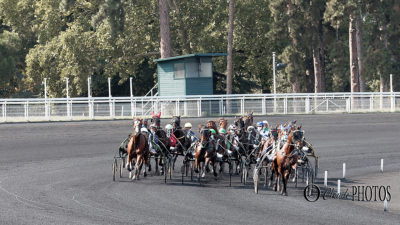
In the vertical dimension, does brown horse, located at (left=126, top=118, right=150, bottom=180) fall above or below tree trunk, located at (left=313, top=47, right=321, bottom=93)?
below

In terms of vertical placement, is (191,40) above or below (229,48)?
Result: above

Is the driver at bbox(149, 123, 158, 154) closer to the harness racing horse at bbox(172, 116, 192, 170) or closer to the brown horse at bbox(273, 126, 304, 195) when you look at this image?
the harness racing horse at bbox(172, 116, 192, 170)

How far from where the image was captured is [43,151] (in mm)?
25625

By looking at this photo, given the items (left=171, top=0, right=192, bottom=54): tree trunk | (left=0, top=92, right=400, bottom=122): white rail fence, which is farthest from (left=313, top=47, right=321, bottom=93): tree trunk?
(left=171, top=0, right=192, bottom=54): tree trunk

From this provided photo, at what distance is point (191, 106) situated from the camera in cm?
4019

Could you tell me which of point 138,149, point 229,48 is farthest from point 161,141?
point 229,48

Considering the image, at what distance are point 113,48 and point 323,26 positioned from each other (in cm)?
1638

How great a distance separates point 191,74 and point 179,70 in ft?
2.95

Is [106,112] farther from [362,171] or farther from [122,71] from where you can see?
[362,171]

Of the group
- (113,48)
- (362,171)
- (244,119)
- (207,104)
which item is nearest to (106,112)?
(207,104)

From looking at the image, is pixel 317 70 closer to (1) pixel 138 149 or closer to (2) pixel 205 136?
(2) pixel 205 136

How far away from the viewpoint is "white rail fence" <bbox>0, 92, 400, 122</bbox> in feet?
124

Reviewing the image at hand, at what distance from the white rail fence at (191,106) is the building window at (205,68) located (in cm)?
266

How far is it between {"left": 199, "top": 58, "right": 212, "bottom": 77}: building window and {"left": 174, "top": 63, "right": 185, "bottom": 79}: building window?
1.09 meters
